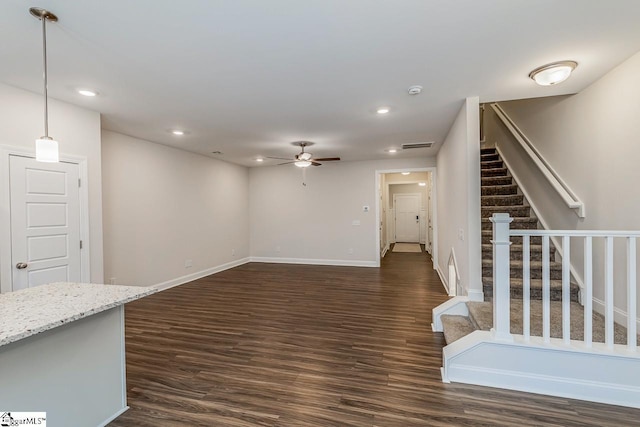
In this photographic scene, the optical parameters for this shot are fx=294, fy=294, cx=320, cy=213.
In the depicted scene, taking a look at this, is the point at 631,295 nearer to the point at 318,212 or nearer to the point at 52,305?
the point at 52,305

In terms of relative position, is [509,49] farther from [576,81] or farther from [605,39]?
[576,81]

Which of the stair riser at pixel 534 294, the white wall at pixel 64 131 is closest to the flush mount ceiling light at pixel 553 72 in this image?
the stair riser at pixel 534 294

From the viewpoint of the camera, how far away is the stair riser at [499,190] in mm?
4707

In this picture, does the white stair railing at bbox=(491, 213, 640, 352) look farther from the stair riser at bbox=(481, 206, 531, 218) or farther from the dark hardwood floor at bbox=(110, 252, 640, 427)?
the stair riser at bbox=(481, 206, 531, 218)

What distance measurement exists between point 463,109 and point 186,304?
4.63m

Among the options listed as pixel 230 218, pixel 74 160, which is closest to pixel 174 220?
pixel 230 218

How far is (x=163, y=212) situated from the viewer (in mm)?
5352

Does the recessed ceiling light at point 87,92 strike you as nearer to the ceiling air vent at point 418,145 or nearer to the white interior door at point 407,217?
the ceiling air vent at point 418,145

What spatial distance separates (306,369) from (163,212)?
4.13 metres

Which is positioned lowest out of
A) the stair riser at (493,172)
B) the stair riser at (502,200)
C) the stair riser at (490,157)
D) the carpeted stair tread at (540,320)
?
the carpeted stair tread at (540,320)

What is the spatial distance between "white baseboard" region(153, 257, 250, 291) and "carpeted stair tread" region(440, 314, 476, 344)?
14.3 ft

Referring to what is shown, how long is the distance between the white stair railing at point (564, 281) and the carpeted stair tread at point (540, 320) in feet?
0.78

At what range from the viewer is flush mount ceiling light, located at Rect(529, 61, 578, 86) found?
8.28 feet

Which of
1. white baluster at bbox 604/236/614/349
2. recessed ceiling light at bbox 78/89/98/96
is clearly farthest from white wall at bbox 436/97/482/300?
recessed ceiling light at bbox 78/89/98/96
